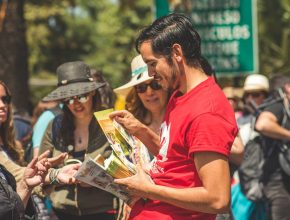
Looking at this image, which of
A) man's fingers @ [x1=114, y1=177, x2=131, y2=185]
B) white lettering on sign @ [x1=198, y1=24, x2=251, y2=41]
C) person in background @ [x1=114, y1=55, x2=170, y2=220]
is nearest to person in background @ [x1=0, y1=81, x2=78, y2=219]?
man's fingers @ [x1=114, y1=177, x2=131, y2=185]

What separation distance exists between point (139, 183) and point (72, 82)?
6.93 feet

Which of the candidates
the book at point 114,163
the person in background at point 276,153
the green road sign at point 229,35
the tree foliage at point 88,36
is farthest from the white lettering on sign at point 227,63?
the book at point 114,163

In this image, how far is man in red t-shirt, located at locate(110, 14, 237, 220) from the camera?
344 cm

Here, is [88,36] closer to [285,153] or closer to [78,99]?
[285,153]

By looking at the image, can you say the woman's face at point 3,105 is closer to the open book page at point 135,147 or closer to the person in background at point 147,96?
the person in background at point 147,96

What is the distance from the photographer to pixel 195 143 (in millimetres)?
A: 3455

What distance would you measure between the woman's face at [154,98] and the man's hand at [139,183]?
6.00 feet

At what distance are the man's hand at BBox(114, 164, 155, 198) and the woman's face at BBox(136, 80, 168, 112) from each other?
1829 mm

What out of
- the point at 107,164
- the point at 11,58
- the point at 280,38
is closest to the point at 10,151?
the point at 107,164

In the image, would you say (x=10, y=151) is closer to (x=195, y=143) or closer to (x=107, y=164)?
(x=107, y=164)

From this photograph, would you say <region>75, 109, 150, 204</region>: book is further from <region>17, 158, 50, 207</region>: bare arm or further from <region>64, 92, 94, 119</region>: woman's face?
<region>64, 92, 94, 119</region>: woman's face

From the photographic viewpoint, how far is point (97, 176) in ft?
12.6

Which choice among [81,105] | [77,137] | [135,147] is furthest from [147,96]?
[135,147]

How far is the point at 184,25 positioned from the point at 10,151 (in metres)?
2.24
